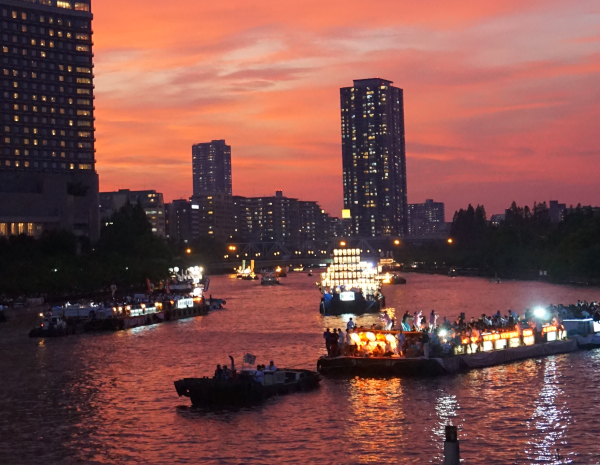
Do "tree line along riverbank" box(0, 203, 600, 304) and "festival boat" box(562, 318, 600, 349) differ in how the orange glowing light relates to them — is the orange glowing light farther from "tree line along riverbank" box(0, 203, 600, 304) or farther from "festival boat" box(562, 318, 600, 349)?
"tree line along riverbank" box(0, 203, 600, 304)

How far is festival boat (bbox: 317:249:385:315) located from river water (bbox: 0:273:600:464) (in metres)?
40.3

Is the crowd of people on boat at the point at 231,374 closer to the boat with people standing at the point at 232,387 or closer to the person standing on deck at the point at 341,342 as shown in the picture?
the boat with people standing at the point at 232,387

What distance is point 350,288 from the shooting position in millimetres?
124125

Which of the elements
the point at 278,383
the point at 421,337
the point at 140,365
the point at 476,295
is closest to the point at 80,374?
the point at 140,365

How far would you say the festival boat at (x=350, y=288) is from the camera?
4510 inches

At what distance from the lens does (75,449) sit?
39.8m

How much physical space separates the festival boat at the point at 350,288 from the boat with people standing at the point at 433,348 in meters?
51.9

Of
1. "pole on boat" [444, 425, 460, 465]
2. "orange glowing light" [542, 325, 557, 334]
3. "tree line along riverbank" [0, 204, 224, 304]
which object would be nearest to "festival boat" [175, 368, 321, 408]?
"orange glowing light" [542, 325, 557, 334]

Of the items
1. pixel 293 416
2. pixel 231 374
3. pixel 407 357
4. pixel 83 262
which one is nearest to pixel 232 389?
pixel 231 374

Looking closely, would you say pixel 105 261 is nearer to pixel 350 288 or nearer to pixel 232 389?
pixel 350 288

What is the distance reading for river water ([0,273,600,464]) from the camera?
37.8 metres

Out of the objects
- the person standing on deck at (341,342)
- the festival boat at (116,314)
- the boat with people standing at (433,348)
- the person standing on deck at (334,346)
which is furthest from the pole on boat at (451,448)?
the festival boat at (116,314)

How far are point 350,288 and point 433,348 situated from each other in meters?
68.8

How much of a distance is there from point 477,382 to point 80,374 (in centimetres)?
2686
